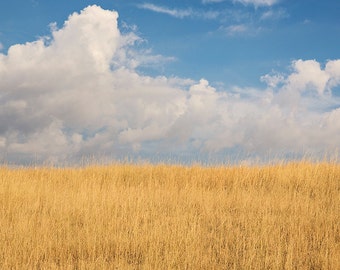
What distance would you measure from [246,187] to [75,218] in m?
8.00

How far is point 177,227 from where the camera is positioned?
9867 mm

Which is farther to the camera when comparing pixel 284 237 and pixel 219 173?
pixel 219 173

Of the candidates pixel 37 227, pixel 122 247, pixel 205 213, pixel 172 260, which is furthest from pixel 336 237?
pixel 37 227

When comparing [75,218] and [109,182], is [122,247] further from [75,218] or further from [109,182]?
[109,182]

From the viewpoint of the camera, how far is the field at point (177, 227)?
297 inches

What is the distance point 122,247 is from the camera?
26.8ft

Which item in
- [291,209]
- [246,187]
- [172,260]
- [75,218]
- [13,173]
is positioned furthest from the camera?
[13,173]

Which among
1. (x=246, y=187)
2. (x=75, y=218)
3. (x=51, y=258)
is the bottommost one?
(x=51, y=258)

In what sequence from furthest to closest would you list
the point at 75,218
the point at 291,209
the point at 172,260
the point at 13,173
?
the point at 13,173
the point at 291,209
the point at 75,218
the point at 172,260

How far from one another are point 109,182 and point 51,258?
9.42 m

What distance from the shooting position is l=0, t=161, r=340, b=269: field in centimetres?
754

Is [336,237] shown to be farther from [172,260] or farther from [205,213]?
[172,260]

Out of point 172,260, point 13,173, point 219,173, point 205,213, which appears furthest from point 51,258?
point 13,173

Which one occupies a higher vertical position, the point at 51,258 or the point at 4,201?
the point at 4,201
